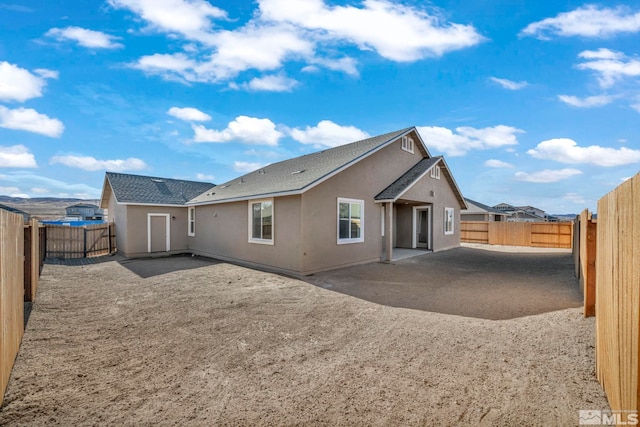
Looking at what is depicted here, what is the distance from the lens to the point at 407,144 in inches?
609

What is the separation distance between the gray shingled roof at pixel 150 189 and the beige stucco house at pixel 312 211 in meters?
0.06

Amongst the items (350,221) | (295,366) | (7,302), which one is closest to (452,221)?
(350,221)

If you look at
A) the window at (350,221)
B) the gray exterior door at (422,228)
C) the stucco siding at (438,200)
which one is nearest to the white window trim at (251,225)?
the window at (350,221)

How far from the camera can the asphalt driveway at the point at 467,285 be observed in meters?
6.53

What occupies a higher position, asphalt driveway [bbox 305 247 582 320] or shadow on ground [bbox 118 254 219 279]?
asphalt driveway [bbox 305 247 582 320]

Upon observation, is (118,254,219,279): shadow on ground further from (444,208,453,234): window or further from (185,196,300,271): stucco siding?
(444,208,453,234): window

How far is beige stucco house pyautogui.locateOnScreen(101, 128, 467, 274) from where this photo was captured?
35.0 feet

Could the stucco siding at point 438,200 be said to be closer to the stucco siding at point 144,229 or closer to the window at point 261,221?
the window at point 261,221

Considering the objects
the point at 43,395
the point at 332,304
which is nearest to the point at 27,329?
the point at 43,395

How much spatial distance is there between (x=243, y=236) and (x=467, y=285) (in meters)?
8.71

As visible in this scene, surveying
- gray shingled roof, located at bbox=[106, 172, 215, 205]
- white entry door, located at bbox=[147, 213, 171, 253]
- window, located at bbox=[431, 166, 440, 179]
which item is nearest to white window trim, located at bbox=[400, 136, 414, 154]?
window, located at bbox=[431, 166, 440, 179]

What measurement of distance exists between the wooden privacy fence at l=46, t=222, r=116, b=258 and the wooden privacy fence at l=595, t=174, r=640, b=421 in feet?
67.4

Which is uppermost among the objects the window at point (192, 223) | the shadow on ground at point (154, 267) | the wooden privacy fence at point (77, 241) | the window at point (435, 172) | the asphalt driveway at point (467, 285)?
the window at point (435, 172)

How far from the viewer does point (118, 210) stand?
17125 mm
